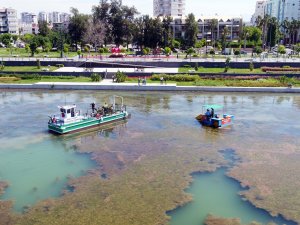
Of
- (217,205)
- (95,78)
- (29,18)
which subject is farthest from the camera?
(29,18)

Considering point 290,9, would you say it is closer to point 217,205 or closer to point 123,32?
point 123,32

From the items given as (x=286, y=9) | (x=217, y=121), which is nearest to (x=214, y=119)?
(x=217, y=121)

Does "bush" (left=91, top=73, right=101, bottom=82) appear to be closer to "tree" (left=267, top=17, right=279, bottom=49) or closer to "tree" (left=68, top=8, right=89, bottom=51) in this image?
"tree" (left=68, top=8, right=89, bottom=51)

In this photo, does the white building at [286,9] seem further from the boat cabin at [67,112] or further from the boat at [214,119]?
the boat cabin at [67,112]

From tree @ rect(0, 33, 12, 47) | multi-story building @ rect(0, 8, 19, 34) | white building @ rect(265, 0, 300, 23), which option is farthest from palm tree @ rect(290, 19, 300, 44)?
multi-story building @ rect(0, 8, 19, 34)

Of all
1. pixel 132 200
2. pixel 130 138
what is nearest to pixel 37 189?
pixel 132 200

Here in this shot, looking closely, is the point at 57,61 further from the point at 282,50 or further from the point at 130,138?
the point at 282,50

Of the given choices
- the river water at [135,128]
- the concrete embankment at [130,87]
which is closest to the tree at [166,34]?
the concrete embankment at [130,87]
